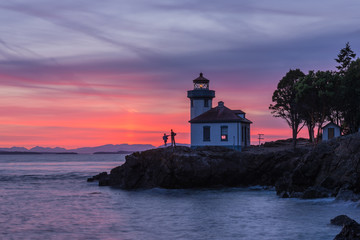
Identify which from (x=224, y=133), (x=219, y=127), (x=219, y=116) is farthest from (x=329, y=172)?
(x=219, y=116)

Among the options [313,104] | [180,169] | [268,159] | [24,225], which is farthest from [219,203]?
[313,104]

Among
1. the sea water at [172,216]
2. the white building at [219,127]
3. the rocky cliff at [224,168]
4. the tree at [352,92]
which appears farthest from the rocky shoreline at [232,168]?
the tree at [352,92]

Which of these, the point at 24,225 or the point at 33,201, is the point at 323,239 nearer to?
the point at 24,225

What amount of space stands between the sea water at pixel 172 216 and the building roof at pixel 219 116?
56.7 ft

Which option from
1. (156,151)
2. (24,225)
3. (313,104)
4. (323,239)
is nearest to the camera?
(323,239)

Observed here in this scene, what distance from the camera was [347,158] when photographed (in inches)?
1065

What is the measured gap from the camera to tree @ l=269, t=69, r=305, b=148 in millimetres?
58094

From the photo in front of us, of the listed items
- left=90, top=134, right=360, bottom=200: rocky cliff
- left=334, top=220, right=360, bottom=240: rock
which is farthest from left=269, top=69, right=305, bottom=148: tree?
left=334, top=220, right=360, bottom=240: rock

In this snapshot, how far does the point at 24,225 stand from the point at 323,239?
1301cm

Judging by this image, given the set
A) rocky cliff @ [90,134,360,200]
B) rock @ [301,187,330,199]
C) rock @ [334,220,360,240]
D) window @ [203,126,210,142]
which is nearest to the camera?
rock @ [334,220,360,240]

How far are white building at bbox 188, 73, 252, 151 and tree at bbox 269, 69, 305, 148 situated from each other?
851 centimetres

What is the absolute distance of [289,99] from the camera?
5847cm

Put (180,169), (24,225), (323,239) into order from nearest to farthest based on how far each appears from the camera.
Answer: (323,239)
(24,225)
(180,169)

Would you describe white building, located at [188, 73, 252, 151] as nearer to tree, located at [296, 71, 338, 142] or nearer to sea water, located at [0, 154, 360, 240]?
tree, located at [296, 71, 338, 142]
